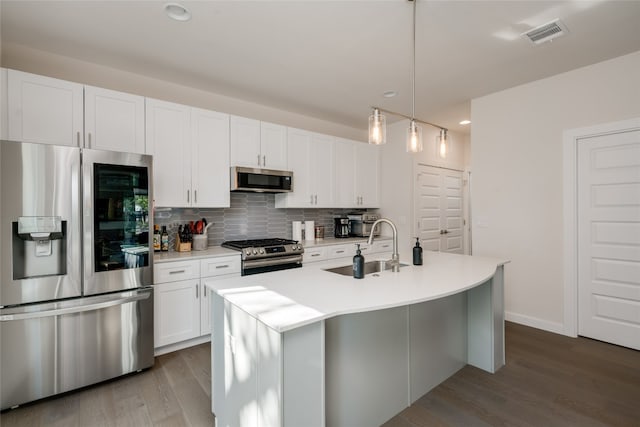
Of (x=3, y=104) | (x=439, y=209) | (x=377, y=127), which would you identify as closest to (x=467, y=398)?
(x=377, y=127)

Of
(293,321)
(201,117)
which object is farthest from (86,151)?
(293,321)

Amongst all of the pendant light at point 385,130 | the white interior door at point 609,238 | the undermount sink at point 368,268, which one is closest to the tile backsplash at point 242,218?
the undermount sink at point 368,268

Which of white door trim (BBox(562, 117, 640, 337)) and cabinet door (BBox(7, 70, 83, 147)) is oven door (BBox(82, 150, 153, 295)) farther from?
white door trim (BBox(562, 117, 640, 337))

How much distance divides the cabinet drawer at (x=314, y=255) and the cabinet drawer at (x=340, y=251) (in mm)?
90

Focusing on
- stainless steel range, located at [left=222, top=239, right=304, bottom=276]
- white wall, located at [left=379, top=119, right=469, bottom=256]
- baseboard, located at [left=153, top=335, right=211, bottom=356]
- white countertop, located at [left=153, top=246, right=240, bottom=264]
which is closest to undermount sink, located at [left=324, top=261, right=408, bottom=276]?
stainless steel range, located at [left=222, top=239, right=304, bottom=276]

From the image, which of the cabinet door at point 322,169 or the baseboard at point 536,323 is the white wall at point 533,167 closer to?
the baseboard at point 536,323

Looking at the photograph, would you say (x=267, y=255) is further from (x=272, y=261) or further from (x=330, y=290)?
(x=330, y=290)

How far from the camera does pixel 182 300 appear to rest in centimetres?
288

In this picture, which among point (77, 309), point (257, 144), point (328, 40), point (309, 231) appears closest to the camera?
point (77, 309)

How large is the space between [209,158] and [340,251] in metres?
2.06

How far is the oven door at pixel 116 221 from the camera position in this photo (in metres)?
2.23

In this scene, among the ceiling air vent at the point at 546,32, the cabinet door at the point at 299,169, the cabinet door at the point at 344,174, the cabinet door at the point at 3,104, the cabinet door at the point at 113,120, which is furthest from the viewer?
the cabinet door at the point at 344,174

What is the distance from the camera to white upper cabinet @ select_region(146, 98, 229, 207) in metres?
2.97

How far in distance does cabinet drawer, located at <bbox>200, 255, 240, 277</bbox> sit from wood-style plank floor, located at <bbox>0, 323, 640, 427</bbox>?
0.77 m
